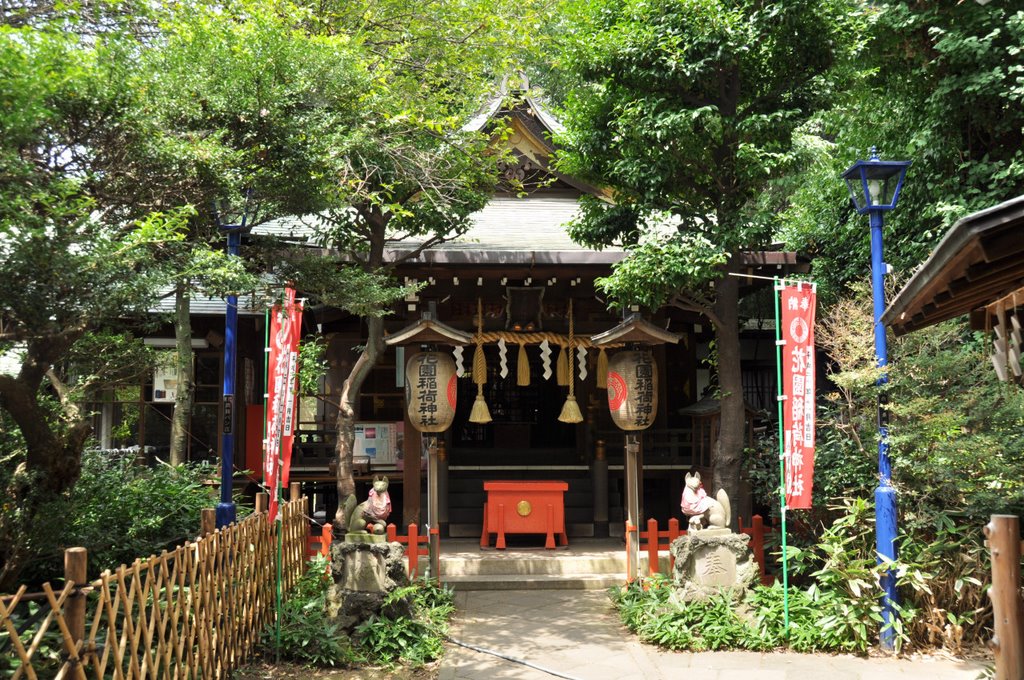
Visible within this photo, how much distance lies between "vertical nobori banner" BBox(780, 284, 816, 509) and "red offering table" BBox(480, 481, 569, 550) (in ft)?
14.5

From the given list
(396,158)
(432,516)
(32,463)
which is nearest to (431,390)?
(432,516)

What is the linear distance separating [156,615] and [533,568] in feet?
21.5

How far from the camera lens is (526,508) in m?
12.1

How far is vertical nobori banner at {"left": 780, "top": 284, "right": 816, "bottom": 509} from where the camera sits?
8336mm

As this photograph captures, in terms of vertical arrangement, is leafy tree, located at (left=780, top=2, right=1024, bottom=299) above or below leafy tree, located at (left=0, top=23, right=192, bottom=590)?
above

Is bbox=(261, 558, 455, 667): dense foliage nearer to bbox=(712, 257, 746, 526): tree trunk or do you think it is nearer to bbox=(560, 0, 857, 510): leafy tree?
bbox=(712, 257, 746, 526): tree trunk

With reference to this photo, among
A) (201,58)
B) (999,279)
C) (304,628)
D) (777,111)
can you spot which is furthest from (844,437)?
(201,58)

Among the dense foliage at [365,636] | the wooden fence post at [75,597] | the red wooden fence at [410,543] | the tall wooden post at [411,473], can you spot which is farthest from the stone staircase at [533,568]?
the wooden fence post at [75,597]

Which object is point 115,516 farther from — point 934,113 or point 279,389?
point 934,113

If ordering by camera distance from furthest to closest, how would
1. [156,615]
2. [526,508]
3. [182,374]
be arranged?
1. [526,508]
2. [182,374]
3. [156,615]

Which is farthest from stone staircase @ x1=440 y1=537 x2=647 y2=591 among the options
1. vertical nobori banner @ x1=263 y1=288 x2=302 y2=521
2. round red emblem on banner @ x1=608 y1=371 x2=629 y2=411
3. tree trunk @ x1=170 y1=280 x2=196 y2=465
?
tree trunk @ x1=170 y1=280 x2=196 y2=465

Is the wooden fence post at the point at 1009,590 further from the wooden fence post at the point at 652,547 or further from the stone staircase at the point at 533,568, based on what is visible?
the stone staircase at the point at 533,568

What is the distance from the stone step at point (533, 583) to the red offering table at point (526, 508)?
1.32 m

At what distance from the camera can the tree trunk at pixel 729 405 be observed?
1032 centimetres
